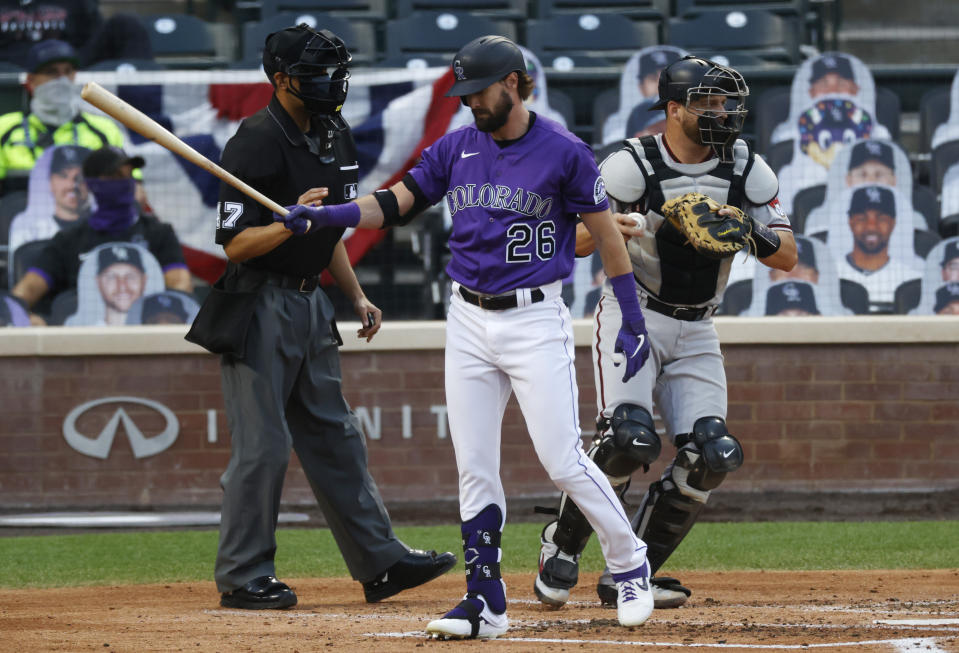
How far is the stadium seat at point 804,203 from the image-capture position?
9453mm

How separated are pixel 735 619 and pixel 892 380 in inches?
188

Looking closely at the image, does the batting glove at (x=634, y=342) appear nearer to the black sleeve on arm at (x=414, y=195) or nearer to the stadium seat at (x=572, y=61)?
the black sleeve on arm at (x=414, y=195)

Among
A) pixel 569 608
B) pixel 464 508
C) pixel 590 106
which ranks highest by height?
pixel 590 106

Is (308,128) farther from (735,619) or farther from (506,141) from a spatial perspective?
(735,619)

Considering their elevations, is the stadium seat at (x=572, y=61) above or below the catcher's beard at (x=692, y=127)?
above

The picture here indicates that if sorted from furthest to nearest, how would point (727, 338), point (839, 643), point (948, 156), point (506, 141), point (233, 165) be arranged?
point (948, 156) < point (727, 338) < point (233, 165) < point (506, 141) < point (839, 643)

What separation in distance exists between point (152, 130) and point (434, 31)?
23.0 feet

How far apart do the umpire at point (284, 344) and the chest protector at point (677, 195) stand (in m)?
1.10

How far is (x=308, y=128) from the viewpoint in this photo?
506 cm

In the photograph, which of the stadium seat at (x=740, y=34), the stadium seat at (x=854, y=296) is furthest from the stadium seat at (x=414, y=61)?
the stadium seat at (x=854, y=296)

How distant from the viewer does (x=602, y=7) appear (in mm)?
11938

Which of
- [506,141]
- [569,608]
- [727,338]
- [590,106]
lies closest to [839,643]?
[569,608]

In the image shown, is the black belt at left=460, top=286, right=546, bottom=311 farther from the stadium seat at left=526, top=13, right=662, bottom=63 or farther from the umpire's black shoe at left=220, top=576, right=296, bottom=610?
the stadium seat at left=526, top=13, right=662, bottom=63

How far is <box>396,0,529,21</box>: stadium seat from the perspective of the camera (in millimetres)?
11609
